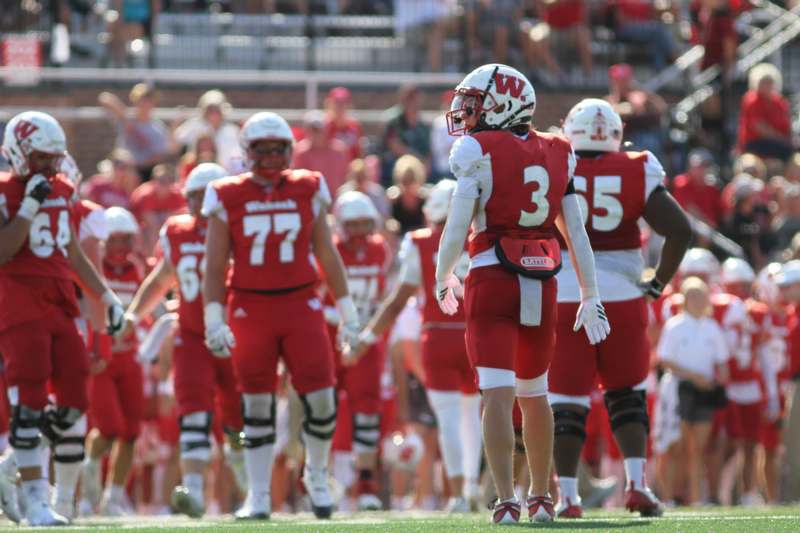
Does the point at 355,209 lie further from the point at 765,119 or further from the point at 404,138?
the point at 765,119

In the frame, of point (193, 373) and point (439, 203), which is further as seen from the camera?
point (439, 203)

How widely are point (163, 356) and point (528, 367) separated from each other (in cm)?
533

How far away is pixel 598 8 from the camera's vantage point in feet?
69.7

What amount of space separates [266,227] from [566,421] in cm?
211

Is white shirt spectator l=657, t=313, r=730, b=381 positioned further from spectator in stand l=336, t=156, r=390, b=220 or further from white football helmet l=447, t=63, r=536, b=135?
white football helmet l=447, t=63, r=536, b=135

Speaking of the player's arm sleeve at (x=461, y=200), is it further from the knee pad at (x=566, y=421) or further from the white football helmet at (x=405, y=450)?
the white football helmet at (x=405, y=450)

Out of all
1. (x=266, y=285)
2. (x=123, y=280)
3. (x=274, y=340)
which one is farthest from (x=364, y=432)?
(x=266, y=285)

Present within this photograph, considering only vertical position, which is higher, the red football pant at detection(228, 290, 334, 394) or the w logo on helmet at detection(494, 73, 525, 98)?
the w logo on helmet at detection(494, 73, 525, 98)

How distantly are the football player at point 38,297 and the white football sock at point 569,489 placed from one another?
266 cm

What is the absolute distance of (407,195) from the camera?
659 inches

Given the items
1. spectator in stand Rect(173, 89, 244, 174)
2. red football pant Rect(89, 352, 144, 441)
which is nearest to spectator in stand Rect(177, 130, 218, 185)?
spectator in stand Rect(173, 89, 244, 174)

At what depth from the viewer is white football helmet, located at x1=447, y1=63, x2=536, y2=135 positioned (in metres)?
8.73

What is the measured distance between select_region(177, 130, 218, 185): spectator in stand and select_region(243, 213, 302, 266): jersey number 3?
16.4 ft

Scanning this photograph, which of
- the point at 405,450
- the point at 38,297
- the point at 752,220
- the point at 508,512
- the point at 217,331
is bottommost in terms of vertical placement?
the point at 405,450
